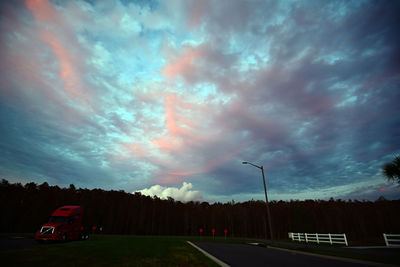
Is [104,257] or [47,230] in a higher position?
[47,230]

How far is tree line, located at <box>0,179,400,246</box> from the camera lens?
62531 millimetres

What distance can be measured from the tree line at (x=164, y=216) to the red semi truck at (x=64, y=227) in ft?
166

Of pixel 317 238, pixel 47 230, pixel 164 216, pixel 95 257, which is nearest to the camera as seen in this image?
pixel 95 257

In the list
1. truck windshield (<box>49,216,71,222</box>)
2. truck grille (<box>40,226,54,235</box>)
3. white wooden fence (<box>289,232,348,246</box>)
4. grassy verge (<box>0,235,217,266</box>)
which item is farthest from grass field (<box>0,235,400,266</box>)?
white wooden fence (<box>289,232,348,246</box>)

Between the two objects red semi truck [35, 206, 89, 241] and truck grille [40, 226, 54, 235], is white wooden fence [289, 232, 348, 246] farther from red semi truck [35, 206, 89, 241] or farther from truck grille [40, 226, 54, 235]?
truck grille [40, 226, 54, 235]

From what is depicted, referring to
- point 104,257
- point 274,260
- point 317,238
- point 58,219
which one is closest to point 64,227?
point 58,219

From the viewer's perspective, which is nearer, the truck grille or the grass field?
the grass field

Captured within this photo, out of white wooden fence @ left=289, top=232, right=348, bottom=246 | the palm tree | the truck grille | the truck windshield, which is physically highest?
the palm tree

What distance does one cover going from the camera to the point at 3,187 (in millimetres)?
69000

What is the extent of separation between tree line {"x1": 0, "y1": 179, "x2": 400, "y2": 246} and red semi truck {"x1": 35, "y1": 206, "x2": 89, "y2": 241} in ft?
166

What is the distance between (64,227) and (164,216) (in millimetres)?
76207

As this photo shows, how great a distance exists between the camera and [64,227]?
2161cm

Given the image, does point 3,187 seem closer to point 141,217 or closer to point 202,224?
point 141,217

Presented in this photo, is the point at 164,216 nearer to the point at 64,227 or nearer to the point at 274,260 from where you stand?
the point at 64,227
